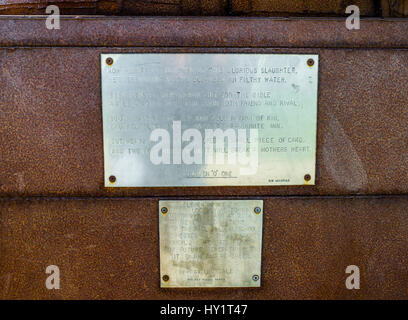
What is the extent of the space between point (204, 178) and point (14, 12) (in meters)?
0.99

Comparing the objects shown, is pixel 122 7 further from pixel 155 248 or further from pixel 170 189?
pixel 155 248

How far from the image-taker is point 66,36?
4.22ft

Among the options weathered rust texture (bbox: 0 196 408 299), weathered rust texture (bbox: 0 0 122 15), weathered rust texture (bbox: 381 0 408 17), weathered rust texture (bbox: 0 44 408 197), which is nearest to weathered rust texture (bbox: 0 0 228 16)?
weathered rust texture (bbox: 0 0 122 15)

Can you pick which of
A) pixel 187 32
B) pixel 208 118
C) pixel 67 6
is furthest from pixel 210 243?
pixel 67 6

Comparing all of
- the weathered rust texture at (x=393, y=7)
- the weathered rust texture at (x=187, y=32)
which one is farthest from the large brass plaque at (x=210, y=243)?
the weathered rust texture at (x=393, y=7)

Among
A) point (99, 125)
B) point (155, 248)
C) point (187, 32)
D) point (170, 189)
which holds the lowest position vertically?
point (155, 248)

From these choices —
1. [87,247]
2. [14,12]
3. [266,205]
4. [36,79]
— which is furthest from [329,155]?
[14,12]

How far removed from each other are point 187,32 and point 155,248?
2.81 feet

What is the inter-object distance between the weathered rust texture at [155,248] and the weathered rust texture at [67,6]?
2.44 ft

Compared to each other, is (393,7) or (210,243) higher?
(393,7)

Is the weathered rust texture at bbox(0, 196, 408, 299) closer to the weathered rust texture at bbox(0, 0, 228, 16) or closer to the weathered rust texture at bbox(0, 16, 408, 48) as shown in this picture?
the weathered rust texture at bbox(0, 16, 408, 48)

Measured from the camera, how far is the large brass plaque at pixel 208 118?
1.29 m

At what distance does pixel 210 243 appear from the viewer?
4.47 feet

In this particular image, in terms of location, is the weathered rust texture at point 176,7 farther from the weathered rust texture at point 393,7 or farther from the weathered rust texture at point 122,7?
the weathered rust texture at point 393,7
